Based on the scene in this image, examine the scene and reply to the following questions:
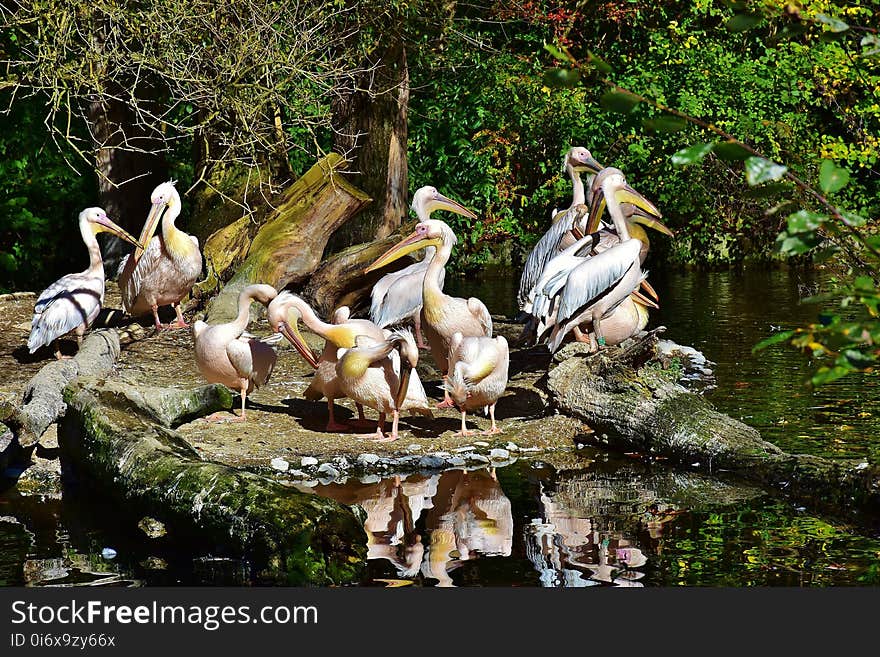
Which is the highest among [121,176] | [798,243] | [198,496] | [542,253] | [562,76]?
[121,176]

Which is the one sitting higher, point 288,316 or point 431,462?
point 288,316

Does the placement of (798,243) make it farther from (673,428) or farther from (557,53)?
(673,428)

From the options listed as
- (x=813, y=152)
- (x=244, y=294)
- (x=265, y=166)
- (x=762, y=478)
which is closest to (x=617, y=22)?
(x=813, y=152)

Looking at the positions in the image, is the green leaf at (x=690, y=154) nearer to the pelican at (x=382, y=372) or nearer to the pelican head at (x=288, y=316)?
the pelican at (x=382, y=372)

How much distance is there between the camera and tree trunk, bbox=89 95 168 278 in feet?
39.4

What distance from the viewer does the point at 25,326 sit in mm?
9891

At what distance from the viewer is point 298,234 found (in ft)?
33.8

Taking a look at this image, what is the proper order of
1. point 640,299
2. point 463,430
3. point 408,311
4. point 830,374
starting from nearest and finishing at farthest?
1. point 830,374
2. point 463,430
3. point 640,299
4. point 408,311

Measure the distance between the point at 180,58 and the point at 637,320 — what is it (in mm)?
3791

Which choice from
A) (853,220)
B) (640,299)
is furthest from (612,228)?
(853,220)

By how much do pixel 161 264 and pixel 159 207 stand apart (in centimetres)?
47

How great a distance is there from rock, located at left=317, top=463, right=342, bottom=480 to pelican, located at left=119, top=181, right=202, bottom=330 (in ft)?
11.8

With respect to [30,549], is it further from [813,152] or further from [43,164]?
[813,152]

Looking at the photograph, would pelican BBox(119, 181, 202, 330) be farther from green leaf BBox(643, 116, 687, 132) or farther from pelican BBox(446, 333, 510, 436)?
green leaf BBox(643, 116, 687, 132)
